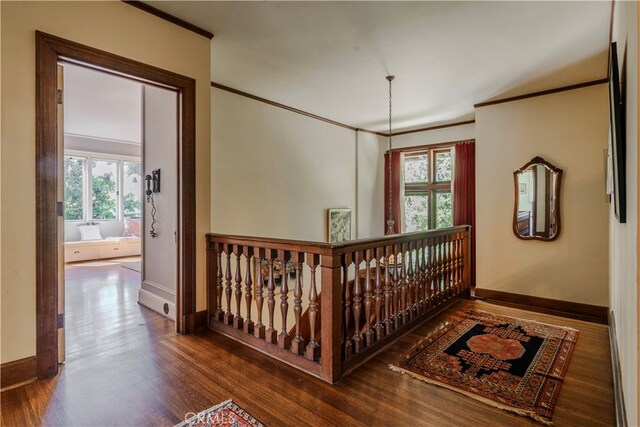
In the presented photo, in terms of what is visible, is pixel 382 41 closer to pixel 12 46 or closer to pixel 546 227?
pixel 12 46

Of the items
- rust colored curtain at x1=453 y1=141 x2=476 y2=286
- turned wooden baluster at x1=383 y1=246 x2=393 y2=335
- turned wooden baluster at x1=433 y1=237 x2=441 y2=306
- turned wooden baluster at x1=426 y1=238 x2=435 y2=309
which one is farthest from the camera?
rust colored curtain at x1=453 y1=141 x2=476 y2=286

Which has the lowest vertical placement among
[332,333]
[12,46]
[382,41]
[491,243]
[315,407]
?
[315,407]

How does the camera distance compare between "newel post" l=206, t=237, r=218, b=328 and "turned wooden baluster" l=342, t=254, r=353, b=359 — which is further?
"newel post" l=206, t=237, r=218, b=328

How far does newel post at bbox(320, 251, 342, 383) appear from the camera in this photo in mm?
2152

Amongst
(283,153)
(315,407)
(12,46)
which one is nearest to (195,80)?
(12,46)

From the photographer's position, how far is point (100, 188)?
811 centimetres

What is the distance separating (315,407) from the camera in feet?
6.18

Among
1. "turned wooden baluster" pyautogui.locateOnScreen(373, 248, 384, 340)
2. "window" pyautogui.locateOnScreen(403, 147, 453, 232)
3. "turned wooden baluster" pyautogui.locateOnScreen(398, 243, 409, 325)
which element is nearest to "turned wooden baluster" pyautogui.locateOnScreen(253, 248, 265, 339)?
"turned wooden baluster" pyautogui.locateOnScreen(373, 248, 384, 340)

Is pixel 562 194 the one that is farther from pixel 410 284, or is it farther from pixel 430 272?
pixel 410 284

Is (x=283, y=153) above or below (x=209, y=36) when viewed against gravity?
below

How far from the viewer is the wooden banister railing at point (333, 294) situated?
2.21 m

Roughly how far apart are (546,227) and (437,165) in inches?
95.5

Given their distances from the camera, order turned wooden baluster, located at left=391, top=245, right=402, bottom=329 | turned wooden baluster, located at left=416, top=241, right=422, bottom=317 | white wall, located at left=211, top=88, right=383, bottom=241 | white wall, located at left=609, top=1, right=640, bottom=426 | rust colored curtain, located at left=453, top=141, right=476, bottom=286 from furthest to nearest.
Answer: rust colored curtain, located at left=453, top=141, right=476, bottom=286
white wall, located at left=211, top=88, right=383, bottom=241
turned wooden baluster, located at left=416, top=241, right=422, bottom=317
turned wooden baluster, located at left=391, top=245, right=402, bottom=329
white wall, located at left=609, top=1, right=640, bottom=426

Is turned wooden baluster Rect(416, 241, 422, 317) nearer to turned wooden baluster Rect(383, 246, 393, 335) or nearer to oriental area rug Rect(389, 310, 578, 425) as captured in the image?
oriental area rug Rect(389, 310, 578, 425)
